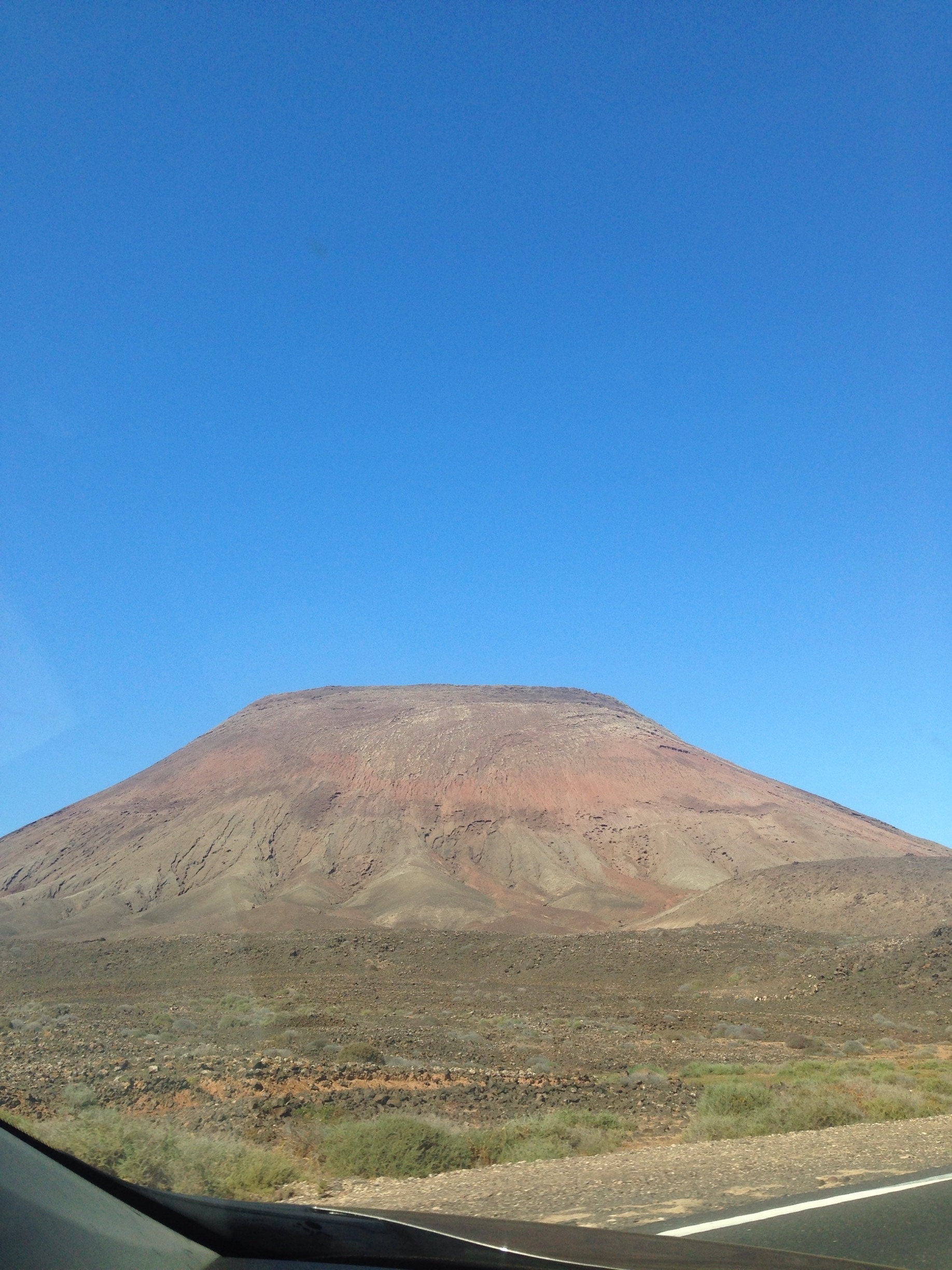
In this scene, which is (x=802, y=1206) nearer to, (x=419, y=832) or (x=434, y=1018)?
(x=434, y=1018)

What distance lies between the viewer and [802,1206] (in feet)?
24.9

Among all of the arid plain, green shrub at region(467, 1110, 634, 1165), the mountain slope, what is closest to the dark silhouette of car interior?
the arid plain

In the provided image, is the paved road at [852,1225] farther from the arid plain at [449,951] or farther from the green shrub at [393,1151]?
the arid plain at [449,951]

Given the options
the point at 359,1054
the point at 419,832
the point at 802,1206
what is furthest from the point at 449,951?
the point at 802,1206

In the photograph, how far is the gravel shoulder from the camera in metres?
8.09

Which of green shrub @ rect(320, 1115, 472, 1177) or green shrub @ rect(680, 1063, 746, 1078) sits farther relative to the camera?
green shrub @ rect(680, 1063, 746, 1078)

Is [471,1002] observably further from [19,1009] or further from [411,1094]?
[411,1094]

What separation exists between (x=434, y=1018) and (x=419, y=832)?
6395 cm

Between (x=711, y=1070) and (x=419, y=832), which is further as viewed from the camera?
(x=419, y=832)

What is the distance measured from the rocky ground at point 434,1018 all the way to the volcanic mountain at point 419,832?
56.8 feet

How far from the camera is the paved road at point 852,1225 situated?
6062 mm

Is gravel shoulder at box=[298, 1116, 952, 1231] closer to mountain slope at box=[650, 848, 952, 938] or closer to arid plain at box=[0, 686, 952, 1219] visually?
arid plain at box=[0, 686, 952, 1219]

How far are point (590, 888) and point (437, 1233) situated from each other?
3185 inches

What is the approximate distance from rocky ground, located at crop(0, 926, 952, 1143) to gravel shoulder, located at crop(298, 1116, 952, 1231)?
2.59m
